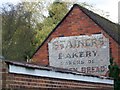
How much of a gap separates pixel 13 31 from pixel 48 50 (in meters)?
9.03

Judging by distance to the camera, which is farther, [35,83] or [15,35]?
[15,35]

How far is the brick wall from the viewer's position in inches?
330

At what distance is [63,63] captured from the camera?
2633cm

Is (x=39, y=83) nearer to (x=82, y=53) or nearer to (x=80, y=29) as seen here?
(x=82, y=53)

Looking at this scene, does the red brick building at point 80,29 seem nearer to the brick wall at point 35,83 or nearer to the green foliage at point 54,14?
the brick wall at point 35,83

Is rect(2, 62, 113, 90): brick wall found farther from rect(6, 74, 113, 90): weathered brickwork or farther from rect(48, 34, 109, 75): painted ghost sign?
rect(48, 34, 109, 75): painted ghost sign

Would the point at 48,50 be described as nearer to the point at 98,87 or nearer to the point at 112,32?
the point at 112,32

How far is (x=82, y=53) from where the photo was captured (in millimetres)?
25828

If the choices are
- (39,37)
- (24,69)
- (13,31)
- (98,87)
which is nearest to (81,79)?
(98,87)

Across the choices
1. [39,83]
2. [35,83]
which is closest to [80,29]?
[39,83]

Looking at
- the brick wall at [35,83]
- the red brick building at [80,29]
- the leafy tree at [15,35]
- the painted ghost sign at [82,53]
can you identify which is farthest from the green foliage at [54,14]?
the brick wall at [35,83]

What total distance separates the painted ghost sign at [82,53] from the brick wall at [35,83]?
11.7m

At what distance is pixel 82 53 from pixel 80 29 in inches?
71.5

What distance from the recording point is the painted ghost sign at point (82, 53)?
25.2 m
